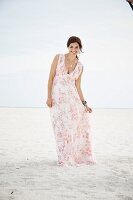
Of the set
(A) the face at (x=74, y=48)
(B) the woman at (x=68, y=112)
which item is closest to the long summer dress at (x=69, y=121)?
(B) the woman at (x=68, y=112)

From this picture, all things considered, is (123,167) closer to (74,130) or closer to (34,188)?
(74,130)

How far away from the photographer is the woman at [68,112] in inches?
219

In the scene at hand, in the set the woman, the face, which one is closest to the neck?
the woman

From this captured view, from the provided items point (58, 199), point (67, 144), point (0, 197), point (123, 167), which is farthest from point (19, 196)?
point (123, 167)

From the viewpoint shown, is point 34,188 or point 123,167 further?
point 123,167

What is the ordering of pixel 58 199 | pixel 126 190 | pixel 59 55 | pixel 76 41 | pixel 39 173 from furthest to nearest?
pixel 59 55, pixel 76 41, pixel 39 173, pixel 126 190, pixel 58 199

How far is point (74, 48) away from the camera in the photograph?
5.37 metres

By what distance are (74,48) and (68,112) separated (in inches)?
40.3

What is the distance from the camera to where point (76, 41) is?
17.4 feet

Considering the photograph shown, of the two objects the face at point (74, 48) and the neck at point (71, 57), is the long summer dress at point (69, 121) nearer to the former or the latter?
the neck at point (71, 57)

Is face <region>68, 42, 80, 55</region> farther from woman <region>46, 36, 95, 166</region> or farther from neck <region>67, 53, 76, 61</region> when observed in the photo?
neck <region>67, 53, 76, 61</region>

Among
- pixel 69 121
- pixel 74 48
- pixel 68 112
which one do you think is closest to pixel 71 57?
pixel 74 48

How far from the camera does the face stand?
5.33m

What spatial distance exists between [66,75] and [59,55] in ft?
1.10
